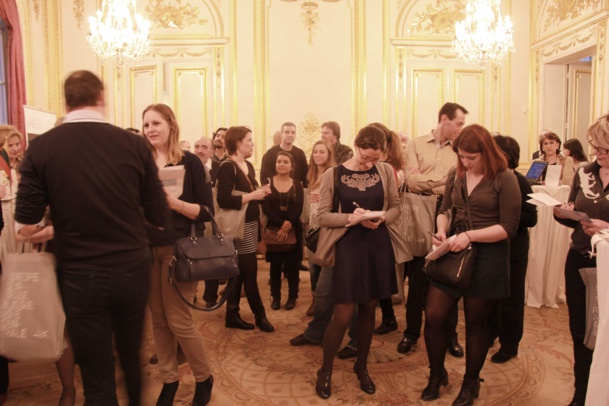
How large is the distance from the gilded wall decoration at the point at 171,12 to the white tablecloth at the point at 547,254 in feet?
22.1

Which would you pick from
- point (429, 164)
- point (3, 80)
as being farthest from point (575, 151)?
point (3, 80)

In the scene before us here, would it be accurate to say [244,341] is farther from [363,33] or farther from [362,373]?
[363,33]

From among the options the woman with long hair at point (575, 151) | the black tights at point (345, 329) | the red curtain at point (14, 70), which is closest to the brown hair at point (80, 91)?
the black tights at point (345, 329)

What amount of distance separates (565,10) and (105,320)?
30.1ft

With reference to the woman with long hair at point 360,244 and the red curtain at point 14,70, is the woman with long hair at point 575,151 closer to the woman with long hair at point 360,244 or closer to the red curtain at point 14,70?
the woman with long hair at point 360,244

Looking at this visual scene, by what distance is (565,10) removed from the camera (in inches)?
332

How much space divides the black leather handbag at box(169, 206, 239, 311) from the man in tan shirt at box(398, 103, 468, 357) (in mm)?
1529

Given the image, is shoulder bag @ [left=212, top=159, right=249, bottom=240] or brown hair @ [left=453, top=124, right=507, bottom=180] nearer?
brown hair @ [left=453, top=124, right=507, bottom=180]

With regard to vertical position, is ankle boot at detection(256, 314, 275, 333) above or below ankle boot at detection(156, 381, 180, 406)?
below

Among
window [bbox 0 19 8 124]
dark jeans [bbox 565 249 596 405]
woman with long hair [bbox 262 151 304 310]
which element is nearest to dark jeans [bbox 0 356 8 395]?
woman with long hair [bbox 262 151 304 310]

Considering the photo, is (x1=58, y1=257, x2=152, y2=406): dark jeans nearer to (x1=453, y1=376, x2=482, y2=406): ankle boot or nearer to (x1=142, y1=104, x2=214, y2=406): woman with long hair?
(x1=142, y1=104, x2=214, y2=406): woman with long hair

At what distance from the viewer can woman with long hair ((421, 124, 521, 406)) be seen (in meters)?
2.48

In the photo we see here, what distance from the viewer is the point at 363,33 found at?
892 cm

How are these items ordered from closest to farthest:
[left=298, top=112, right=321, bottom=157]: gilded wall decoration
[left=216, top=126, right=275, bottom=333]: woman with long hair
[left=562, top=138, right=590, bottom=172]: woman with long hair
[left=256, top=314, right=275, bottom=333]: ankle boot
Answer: [left=216, top=126, right=275, bottom=333]: woman with long hair < [left=256, top=314, right=275, bottom=333]: ankle boot < [left=562, top=138, right=590, bottom=172]: woman with long hair < [left=298, top=112, right=321, bottom=157]: gilded wall decoration
